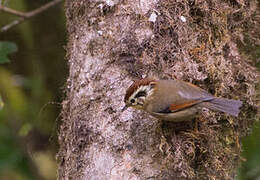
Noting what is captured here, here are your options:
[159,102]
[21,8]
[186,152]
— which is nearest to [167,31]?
[159,102]

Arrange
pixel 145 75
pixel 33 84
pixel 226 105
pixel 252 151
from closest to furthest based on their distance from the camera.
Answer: pixel 226 105 → pixel 145 75 → pixel 252 151 → pixel 33 84

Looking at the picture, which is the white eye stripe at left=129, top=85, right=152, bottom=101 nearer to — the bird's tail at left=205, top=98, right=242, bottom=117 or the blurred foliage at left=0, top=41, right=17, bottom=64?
the bird's tail at left=205, top=98, right=242, bottom=117

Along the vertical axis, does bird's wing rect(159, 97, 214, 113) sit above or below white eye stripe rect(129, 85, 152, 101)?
below

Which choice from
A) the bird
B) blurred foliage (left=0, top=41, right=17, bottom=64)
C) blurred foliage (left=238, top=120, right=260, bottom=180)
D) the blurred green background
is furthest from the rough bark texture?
the blurred green background

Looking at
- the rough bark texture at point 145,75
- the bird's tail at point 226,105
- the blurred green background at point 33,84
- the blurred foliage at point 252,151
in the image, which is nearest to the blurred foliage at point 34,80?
the blurred green background at point 33,84

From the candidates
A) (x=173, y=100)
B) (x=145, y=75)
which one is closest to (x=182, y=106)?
(x=173, y=100)

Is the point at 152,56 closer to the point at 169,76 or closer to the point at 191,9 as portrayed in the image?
the point at 169,76

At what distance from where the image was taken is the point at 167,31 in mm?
4371

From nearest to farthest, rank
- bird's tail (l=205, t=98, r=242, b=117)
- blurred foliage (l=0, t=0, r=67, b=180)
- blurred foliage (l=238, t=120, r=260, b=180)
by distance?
bird's tail (l=205, t=98, r=242, b=117)
blurred foliage (l=238, t=120, r=260, b=180)
blurred foliage (l=0, t=0, r=67, b=180)

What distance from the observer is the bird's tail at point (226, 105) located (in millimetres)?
3875

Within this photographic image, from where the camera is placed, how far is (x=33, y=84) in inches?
247

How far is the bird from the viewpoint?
12.8 ft

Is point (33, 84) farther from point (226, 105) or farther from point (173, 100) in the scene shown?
point (226, 105)

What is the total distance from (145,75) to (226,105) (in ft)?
2.50
